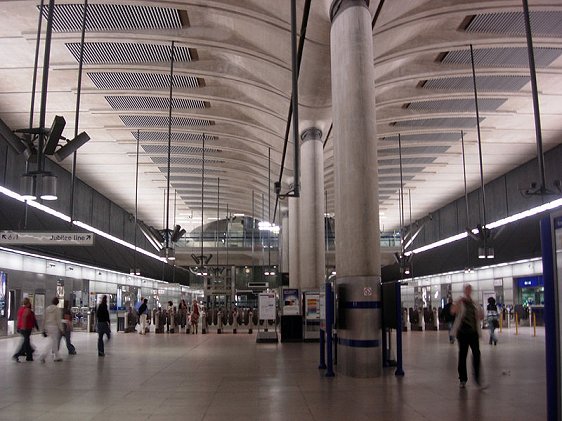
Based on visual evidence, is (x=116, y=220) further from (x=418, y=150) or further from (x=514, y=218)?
(x=514, y=218)

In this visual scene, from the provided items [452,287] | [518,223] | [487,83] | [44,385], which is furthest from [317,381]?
[452,287]

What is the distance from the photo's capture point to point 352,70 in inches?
445

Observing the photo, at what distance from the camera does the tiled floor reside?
7328 millimetres

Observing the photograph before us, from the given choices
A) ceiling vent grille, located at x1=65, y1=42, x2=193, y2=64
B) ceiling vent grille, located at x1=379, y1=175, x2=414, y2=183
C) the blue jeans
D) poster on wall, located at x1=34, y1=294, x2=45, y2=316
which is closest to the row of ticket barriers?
poster on wall, located at x1=34, y1=294, x2=45, y2=316

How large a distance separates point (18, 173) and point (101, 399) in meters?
16.7

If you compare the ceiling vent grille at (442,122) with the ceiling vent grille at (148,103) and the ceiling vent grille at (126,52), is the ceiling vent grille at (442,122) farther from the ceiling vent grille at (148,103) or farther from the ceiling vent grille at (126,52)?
the ceiling vent grille at (126,52)

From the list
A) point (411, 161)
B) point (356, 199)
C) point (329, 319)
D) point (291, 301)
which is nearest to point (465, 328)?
point (329, 319)

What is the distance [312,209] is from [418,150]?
893cm

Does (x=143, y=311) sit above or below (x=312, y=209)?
below

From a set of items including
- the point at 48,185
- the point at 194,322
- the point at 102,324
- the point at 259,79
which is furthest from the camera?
the point at 194,322

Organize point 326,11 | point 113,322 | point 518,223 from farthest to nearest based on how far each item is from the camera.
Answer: point 113,322 < point 518,223 < point 326,11

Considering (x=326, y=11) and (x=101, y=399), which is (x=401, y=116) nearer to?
(x=326, y=11)

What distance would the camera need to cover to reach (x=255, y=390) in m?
9.26

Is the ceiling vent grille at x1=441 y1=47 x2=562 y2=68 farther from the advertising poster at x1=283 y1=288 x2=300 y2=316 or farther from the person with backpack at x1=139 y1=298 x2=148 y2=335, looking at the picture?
the person with backpack at x1=139 y1=298 x2=148 y2=335
